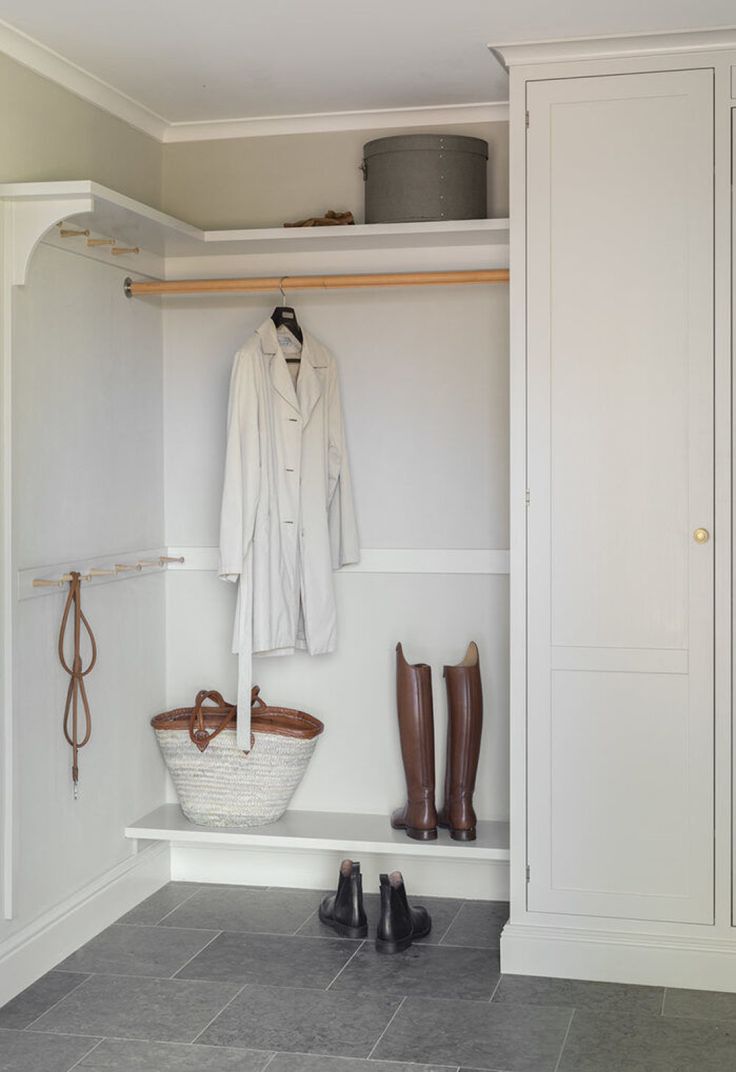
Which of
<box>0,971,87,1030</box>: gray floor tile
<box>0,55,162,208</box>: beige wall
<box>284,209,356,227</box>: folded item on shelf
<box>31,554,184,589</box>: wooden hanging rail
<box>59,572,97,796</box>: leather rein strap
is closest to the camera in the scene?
<box>0,971,87,1030</box>: gray floor tile

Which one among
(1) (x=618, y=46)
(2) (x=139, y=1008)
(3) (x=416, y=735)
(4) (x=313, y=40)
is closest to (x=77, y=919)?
(2) (x=139, y=1008)

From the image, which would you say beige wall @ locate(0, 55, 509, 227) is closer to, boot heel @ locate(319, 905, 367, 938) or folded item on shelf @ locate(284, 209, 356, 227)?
folded item on shelf @ locate(284, 209, 356, 227)

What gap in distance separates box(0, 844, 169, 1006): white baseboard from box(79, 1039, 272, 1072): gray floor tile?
398 mm

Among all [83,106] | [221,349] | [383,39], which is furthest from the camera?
[221,349]

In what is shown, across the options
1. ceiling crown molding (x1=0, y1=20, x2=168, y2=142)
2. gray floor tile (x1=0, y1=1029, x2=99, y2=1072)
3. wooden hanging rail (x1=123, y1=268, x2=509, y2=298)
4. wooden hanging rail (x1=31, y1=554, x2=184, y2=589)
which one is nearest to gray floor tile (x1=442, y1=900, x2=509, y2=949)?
gray floor tile (x1=0, y1=1029, x2=99, y2=1072)

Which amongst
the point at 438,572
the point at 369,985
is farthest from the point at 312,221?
the point at 369,985

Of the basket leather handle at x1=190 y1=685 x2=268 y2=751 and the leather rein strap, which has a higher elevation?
the leather rein strap

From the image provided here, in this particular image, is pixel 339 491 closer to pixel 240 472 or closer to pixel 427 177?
pixel 240 472

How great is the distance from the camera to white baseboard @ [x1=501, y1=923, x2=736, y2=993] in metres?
3.24

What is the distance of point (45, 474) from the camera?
3355mm

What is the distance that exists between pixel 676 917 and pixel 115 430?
2.18 meters

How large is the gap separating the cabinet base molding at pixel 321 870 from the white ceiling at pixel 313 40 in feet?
7.71

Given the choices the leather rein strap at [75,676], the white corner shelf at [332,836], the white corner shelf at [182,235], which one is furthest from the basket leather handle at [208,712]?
the white corner shelf at [182,235]

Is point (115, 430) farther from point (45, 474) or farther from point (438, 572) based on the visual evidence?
point (438, 572)
